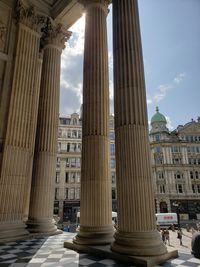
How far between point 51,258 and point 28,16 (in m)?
16.1

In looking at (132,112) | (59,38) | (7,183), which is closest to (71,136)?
(59,38)

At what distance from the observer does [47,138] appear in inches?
672

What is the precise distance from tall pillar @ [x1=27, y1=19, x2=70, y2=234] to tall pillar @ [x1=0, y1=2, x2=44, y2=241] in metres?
1.21

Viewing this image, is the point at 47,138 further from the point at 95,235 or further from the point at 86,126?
the point at 95,235

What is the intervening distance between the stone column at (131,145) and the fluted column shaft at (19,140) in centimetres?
691

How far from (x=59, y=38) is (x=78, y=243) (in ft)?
52.8

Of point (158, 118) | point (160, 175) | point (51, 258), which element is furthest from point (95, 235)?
point (158, 118)

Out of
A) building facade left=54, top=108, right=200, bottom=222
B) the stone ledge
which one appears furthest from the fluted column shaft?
building facade left=54, top=108, right=200, bottom=222

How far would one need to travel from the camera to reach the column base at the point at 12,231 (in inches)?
477

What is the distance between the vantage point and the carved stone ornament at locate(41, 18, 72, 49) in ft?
62.3

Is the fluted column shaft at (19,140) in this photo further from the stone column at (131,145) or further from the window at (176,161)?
the window at (176,161)

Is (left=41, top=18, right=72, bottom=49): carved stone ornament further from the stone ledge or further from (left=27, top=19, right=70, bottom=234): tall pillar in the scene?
the stone ledge

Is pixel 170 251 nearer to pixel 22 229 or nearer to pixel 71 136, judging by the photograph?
pixel 22 229

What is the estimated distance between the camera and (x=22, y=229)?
43.2 feet
